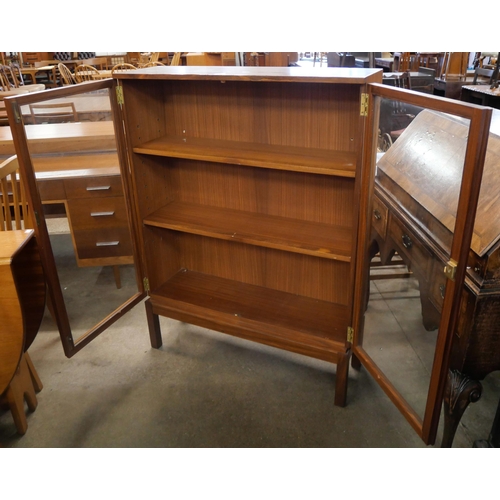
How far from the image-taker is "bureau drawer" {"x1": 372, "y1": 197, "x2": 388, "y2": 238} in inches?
65.9

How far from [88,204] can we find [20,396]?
3.69 feet

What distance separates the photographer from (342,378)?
75.2 inches

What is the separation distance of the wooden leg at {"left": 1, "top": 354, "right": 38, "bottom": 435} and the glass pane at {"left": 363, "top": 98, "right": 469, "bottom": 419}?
145 cm

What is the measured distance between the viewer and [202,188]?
2270mm

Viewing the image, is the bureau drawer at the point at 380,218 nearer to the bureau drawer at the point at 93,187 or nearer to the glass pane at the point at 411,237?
the glass pane at the point at 411,237

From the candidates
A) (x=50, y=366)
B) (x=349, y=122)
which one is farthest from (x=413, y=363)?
(x=50, y=366)

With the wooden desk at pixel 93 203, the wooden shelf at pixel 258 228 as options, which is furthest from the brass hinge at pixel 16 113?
the wooden desk at pixel 93 203

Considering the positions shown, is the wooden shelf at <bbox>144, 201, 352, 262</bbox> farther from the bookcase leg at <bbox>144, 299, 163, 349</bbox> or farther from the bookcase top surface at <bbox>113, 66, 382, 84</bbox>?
the bookcase top surface at <bbox>113, 66, 382, 84</bbox>

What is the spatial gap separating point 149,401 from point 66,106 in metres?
2.33

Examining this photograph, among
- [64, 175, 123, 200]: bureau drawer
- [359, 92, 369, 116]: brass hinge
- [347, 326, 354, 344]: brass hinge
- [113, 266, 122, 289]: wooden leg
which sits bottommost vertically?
[113, 266, 122, 289]: wooden leg

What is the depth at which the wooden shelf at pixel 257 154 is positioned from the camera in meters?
1.66

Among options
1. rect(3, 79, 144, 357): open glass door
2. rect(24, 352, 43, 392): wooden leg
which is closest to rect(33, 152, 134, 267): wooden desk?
rect(3, 79, 144, 357): open glass door

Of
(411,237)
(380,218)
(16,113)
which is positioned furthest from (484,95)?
(16,113)

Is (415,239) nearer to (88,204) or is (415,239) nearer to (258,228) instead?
(258,228)
